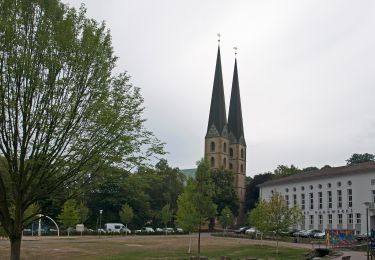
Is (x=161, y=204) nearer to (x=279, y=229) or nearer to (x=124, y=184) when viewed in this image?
(x=279, y=229)

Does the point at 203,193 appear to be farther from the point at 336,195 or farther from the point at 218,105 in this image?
the point at 218,105

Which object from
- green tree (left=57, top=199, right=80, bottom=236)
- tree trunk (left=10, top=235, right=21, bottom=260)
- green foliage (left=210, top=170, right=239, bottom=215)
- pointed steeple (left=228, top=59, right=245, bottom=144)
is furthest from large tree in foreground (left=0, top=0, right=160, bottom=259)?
pointed steeple (left=228, top=59, right=245, bottom=144)

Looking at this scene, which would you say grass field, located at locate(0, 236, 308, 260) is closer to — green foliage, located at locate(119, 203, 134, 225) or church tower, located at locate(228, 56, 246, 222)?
green foliage, located at locate(119, 203, 134, 225)

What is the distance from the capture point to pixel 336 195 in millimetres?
76812

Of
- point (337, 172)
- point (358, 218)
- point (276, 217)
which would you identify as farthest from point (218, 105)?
point (276, 217)

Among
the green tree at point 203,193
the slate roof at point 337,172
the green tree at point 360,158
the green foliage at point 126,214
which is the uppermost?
the green tree at point 360,158

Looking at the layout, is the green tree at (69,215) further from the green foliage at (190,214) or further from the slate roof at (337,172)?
the slate roof at (337,172)

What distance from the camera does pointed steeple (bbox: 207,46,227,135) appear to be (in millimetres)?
120938

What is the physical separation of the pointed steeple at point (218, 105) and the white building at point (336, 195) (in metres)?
37.7

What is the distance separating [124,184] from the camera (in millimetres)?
16594

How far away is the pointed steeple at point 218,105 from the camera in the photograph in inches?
4761

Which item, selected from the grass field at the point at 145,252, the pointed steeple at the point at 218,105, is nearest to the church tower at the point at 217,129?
the pointed steeple at the point at 218,105

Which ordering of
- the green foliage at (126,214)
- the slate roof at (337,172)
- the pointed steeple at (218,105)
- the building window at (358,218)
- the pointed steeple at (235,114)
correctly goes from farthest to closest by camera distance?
the pointed steeple at (235,114) < the pointed steeple at (218,105) < the green foliage at (126,214) < the slate roof at (337,172) < the building window at (358,218)

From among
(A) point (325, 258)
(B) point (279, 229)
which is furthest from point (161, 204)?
(A) point (325, 258)
